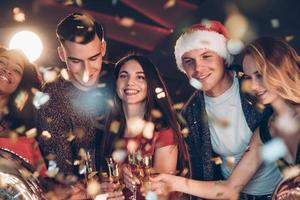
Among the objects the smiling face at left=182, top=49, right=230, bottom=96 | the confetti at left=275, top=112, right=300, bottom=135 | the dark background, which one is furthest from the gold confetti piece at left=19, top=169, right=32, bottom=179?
the dark background

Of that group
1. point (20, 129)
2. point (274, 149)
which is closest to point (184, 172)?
point (274, 149)

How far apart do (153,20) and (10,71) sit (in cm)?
163

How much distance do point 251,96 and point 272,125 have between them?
33 cm

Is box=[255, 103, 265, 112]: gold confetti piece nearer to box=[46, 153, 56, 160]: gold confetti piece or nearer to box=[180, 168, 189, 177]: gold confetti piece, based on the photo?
box=[180, 168, 189, 177]: gold confetti piece

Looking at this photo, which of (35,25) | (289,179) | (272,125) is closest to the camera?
(289,179)

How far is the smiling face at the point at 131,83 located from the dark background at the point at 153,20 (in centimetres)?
123

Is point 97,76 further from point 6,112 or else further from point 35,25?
point 35,25

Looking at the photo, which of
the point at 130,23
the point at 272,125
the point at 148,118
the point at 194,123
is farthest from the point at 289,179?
the point at 130,23

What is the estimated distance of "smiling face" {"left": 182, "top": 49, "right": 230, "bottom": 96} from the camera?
2471mm

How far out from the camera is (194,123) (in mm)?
2553

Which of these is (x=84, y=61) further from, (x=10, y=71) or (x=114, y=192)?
(x=114, y=192)

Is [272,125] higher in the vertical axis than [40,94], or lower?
lower

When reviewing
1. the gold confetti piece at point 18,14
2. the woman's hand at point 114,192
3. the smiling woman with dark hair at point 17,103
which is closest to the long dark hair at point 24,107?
the smiling woman with dark hair at point 17,103

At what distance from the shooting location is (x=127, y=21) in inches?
147
